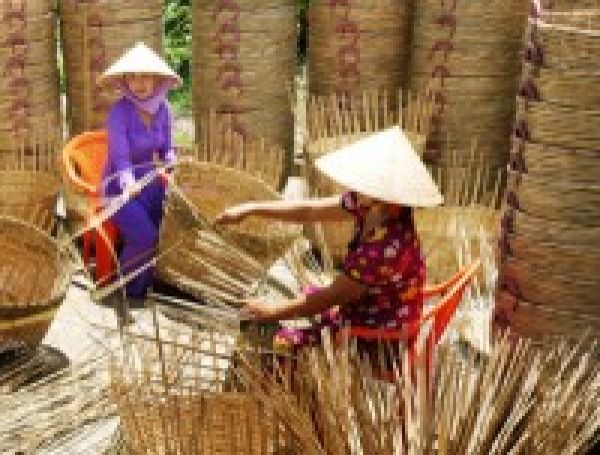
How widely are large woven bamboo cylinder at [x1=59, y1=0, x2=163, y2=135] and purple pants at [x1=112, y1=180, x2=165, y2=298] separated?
2.74ft

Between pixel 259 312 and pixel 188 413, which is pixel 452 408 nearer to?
pixel 188 413

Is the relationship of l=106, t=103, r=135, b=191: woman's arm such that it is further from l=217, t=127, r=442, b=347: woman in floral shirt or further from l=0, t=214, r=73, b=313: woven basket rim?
l=217, t=127, r=442, b=347: woman in floral shirt

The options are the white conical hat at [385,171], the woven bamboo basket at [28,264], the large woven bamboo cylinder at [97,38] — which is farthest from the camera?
the large woven bamboo cylinder at [97,38]

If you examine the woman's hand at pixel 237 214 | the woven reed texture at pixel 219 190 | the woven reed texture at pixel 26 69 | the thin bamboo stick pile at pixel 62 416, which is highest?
A: the woven reed texture at pixel 26 69

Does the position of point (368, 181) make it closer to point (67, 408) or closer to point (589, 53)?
point (589, 53)

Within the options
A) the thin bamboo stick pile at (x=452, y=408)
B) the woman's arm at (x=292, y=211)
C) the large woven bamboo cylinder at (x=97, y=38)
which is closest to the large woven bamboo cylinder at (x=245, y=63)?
the large woven bamboo cylinder at (x=97, y=38)

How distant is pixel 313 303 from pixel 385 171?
45cm

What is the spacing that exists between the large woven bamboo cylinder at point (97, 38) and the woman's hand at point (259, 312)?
2385 mm

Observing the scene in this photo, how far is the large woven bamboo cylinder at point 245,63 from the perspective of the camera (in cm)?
539

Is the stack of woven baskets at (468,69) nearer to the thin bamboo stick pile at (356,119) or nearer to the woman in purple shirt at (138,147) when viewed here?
the thin bamboo stick pile at (356,119)

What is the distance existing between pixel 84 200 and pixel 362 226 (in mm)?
1934

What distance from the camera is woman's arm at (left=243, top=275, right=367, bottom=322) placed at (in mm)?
3080

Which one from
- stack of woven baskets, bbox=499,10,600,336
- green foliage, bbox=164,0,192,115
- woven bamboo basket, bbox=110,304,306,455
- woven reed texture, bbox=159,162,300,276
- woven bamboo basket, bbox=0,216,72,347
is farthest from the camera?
green foliage, bbox=164,0,192,115

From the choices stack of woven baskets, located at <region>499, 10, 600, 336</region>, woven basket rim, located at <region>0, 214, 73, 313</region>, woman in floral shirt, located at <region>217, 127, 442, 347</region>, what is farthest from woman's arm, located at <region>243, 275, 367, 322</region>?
woven basket rim, located at <region>0, 214, 73, 313</region>
